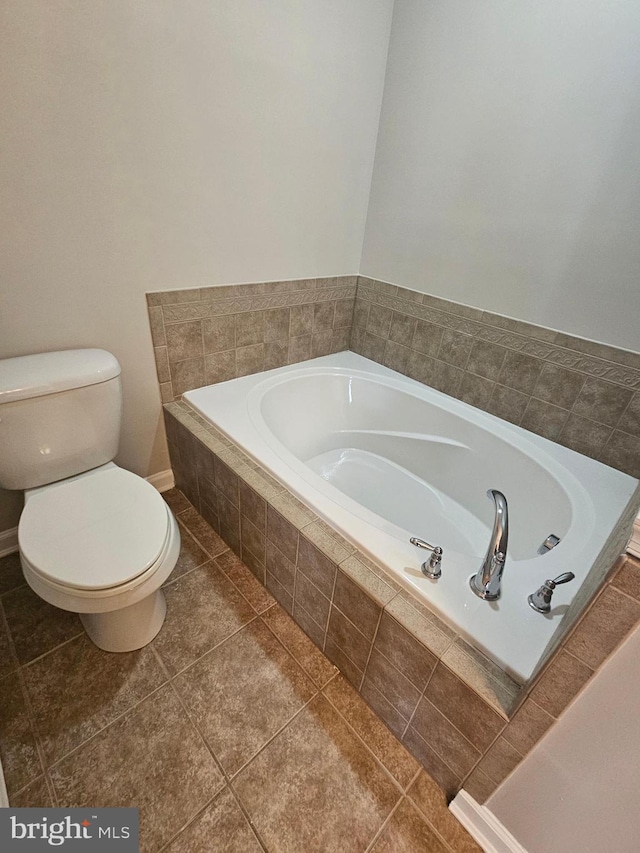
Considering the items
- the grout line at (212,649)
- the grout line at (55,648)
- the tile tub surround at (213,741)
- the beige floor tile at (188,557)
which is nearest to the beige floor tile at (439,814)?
the tile tub surround at (213,741)

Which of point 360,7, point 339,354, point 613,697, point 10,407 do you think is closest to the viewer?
point 613,697

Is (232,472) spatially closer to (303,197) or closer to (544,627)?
(544,627)

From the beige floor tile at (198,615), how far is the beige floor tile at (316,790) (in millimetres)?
361

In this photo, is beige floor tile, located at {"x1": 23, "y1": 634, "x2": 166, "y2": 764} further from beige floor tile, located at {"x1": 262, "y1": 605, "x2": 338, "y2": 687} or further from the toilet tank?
the toilet tank

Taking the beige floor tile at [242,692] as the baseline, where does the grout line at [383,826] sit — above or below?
below

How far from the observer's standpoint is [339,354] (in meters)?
2.21

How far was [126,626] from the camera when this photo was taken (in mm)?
1156

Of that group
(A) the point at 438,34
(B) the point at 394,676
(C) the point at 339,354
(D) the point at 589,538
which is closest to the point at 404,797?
(B) the point at 394,676

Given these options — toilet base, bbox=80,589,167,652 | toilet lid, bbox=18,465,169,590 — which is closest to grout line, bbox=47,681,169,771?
toilet base, bbox=80,589,167,652

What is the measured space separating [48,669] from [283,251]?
5.86 ft

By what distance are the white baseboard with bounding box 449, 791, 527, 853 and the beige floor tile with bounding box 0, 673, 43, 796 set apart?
104 centimetres

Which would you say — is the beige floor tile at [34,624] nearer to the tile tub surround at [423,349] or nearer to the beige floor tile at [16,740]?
the beige floor tile at [16,740]

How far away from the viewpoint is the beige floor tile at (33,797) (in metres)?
0.89

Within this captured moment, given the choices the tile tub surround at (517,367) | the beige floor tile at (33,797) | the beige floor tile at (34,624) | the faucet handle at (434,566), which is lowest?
the beige floor tile at (34,624)
